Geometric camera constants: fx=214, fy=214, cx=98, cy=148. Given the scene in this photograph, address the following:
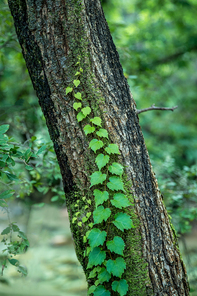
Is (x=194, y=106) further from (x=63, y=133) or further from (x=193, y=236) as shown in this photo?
(x=63, y=133)

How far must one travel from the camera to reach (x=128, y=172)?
125 cm

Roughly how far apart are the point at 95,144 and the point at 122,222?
454mm

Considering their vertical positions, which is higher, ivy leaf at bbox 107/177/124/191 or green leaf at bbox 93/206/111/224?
ivy leaf at bbox 107/177/124/191

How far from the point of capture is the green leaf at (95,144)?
1189 mm

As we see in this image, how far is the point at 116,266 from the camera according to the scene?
3.74 feet

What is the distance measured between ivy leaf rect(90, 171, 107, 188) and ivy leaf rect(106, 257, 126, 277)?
0.43 m

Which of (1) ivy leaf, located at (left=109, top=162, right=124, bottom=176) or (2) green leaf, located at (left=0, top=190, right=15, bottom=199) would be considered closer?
(1) ivy leaf, located at (left=109, top=162, right=124, bottom=176)

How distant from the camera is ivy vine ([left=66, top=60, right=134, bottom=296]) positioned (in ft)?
3.78

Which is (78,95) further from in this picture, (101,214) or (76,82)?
(101,214)

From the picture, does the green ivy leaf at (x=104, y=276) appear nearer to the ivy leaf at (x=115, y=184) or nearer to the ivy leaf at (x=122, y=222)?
the ivy leaf at (x=122, y=222)

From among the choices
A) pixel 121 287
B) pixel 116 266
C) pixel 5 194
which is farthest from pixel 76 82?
pixel 121 287

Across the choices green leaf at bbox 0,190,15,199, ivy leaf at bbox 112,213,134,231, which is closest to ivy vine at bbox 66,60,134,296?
ivy leaf at bbox 112,213,134,231

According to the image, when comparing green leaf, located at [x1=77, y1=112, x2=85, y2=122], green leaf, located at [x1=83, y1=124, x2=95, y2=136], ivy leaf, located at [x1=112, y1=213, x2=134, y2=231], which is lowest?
ivy leaf, located at [x1=112, y1=213, x2=134, y2=231]

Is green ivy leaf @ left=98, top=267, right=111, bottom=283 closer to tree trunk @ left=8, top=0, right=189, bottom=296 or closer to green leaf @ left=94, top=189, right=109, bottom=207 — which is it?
tree trunk @ left=8, top=0, right=189, bottom=296
